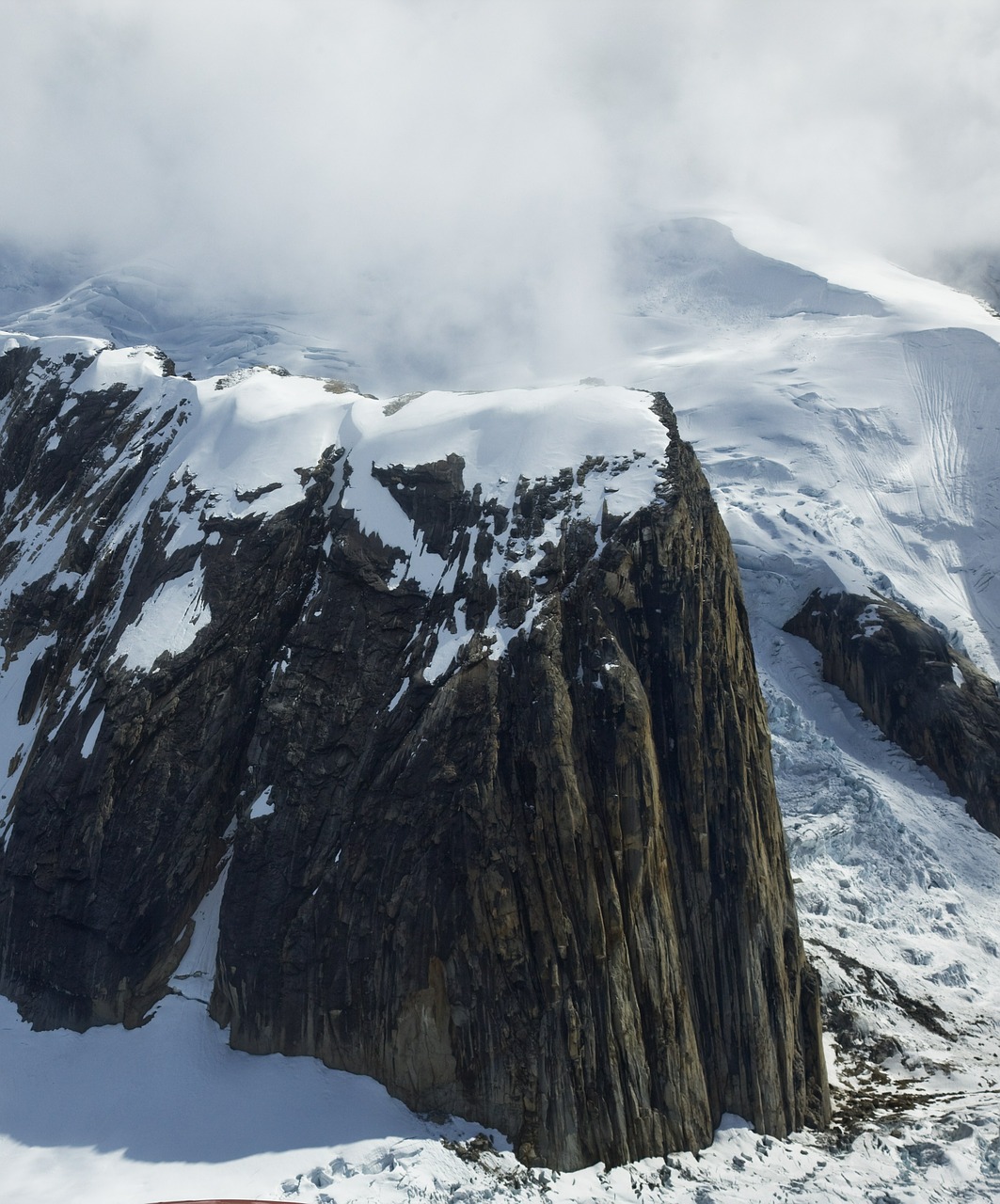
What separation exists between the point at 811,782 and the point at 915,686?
8146 millimetres

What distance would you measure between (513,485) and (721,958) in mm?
13768

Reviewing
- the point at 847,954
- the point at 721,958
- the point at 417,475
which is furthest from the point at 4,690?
the point at 847,954

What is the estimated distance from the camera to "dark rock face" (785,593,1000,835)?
42938 mm

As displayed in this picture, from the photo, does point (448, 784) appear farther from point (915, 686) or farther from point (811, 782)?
point (915, 686)

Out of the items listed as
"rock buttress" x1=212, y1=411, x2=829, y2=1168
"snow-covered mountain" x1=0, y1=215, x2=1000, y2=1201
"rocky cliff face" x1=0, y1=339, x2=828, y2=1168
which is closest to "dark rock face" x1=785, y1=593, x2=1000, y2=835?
"snow-covered mountain" x1=0, y1=215, x2=1000, y2=1201

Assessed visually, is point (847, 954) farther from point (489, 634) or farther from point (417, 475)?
point (417, 475)

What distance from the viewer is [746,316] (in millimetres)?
83000

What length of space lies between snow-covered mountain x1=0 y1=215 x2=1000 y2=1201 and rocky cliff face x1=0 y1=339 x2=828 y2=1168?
1110 millimetres

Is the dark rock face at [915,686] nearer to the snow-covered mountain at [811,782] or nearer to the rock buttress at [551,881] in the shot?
the snow-covered mountain at [811,782]

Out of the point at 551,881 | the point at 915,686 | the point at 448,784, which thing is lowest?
the point at 551,881

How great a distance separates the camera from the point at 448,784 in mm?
24297

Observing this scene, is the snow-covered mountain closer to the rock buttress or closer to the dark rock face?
the dark rock face

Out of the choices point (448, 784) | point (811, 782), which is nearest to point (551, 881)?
point (448, 784)

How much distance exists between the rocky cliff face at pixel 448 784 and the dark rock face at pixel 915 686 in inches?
778
